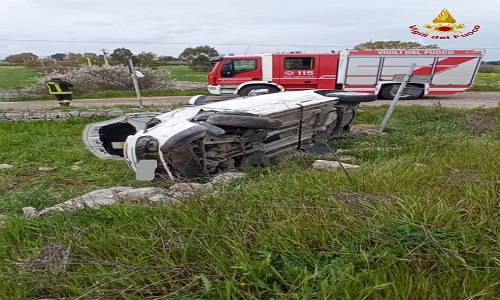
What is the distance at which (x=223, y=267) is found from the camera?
1.75 meters

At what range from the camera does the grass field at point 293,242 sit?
5.23 ft

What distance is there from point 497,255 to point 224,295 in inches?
51.6

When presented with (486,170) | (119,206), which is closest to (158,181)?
(119,206)

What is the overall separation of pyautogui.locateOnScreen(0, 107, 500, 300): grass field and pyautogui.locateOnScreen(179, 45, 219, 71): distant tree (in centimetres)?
3328

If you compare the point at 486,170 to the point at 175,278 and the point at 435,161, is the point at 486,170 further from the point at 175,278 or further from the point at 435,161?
the point at 175,278

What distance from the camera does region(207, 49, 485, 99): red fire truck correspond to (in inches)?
559

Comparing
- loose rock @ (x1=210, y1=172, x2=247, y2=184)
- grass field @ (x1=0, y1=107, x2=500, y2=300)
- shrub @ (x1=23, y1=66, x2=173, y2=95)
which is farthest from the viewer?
shrub @ (x1=23, y1=66, x2=173, y2=95)

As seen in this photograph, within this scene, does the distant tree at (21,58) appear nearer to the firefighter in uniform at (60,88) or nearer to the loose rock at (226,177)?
the firefighter in uniform at (60,88)

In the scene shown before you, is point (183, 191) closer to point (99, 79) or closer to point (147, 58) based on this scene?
point (99, 79)

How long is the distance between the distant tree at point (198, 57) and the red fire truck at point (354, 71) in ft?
67.1

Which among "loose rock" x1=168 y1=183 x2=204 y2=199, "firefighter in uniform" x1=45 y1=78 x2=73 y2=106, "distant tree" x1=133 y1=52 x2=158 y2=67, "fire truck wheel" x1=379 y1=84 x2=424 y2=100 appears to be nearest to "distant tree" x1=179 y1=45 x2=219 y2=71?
"distant tree" x1=133 y1=52 x2=158 y2=67

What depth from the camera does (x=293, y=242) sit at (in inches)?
74.8

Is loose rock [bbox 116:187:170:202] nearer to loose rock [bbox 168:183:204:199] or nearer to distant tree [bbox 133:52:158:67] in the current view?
loose rock [bbox 168:183:204:199]

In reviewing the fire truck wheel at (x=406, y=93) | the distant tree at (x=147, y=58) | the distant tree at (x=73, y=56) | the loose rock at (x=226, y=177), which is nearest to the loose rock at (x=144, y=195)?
the loose rock at (x=226, y=177)
